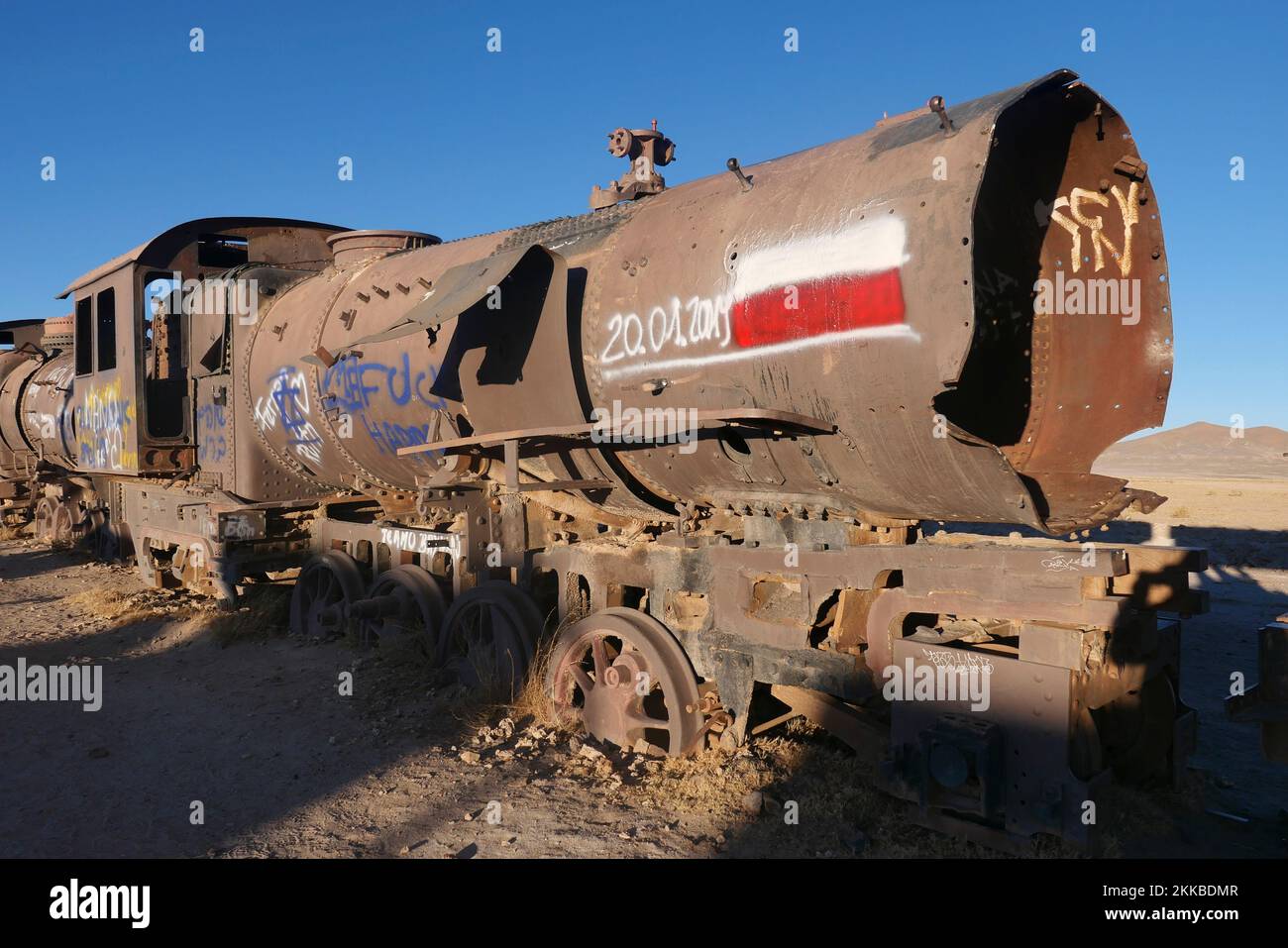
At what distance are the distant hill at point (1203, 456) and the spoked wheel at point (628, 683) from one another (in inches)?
1753

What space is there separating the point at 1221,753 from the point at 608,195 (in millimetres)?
5634

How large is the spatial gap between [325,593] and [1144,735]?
7066 millimetres

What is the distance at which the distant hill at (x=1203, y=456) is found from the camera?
49.3 metres

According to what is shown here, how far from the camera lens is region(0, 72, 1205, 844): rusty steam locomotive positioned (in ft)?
11.8

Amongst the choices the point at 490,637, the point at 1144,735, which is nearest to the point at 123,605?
the point at 490,637

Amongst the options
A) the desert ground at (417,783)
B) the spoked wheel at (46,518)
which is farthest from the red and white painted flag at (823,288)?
the spoked wheel at (46,518)

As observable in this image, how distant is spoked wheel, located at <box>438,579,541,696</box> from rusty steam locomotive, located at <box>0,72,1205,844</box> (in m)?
0.03

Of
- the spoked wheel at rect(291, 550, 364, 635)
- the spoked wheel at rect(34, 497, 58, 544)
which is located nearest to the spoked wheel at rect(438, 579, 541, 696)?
the spoked wheel at rect(291, 550, 364, 635)

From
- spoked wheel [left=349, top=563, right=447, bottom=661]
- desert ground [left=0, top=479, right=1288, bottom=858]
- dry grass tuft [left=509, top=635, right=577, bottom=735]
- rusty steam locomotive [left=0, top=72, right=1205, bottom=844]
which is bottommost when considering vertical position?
desert ground [left=0, top=479, right=1288, bottom=858]

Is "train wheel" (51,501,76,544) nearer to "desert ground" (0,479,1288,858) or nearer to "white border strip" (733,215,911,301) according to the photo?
"desert ground" (0,479,1288,858)

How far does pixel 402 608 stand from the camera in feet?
23.6

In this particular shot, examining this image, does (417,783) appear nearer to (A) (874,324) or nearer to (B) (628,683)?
(B) (628,683)

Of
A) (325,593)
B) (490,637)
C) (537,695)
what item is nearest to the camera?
(537,695)

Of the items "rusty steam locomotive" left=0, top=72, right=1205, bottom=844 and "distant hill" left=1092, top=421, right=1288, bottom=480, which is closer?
"rusty steam locomotive" left=0, top=72, right=1205, bottom=844
